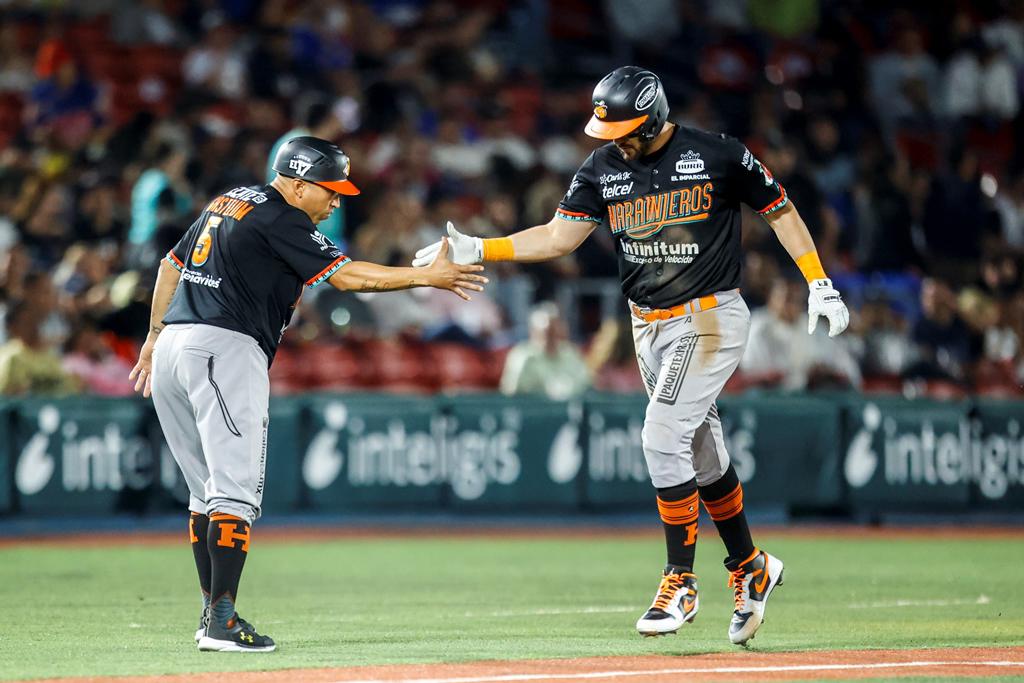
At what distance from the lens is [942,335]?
675 inches

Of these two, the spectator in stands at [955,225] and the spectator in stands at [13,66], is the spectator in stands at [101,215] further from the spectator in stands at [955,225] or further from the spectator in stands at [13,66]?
the spectator in stands at [955,225]

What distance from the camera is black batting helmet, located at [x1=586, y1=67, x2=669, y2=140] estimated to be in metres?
7.81

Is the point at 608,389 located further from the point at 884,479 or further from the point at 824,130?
the point at 824,130

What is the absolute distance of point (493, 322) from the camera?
54.2 feet

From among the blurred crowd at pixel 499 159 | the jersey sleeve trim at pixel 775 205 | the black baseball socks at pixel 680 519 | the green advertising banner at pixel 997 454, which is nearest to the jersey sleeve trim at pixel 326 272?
the black baseball socks at pixel 680 519

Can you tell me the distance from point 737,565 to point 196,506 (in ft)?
8.67

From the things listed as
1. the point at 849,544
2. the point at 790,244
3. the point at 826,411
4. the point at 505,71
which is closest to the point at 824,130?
the point at 505,71

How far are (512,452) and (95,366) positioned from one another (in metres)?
3.87

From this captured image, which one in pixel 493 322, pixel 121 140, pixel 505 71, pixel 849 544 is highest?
pixel 505 71

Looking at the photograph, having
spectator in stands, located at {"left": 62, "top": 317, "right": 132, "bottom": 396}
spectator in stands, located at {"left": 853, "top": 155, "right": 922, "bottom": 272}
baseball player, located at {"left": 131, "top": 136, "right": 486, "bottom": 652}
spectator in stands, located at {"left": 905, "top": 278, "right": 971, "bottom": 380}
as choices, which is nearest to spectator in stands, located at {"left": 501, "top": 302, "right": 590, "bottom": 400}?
spectator in stands, located at {"left": 62, "top": 317, "right": 132, "bottom": 396}

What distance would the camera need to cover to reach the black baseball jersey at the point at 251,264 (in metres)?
7.26

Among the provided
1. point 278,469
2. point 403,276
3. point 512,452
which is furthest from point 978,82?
point 403,276

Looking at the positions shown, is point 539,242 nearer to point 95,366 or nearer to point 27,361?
point 27,361

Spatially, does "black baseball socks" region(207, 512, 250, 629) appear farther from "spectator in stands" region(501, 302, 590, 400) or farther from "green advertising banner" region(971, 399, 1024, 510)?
"green advertising banner" region(971, 399, 1024, 510)
